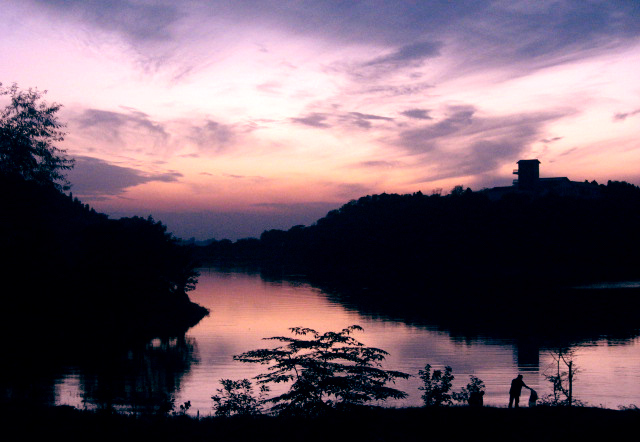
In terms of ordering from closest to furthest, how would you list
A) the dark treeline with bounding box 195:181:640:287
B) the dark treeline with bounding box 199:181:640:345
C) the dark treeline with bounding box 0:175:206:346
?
the dark treeline with bounding box 0:175:206:346
the dark treeline with bounding box 199:181:640:345
the dark treeline with bounding box 195:181:640:287

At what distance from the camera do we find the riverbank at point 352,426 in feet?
50.9

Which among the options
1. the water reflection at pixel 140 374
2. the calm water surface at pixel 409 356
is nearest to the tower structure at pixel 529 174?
the calm water surface at pixel 409 356

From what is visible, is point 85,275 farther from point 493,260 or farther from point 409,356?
point 493,260

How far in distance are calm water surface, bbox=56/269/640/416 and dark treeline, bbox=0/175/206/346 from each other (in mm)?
5577

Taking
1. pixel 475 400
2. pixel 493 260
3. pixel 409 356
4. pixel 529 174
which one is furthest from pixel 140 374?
pixel 529 174

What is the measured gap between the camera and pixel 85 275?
6103cm

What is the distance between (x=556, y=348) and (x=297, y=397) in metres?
47.5

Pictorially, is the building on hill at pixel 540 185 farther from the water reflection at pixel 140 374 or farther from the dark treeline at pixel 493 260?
the water reflection at pixel 140 374

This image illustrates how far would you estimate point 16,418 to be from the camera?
1722 centimetres

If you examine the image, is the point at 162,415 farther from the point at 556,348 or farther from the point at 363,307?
the point at 363,307

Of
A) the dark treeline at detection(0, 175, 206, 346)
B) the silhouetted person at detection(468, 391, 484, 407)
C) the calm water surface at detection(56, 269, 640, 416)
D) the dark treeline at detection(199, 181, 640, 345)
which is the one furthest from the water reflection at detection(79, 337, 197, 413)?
the dark treeline at detection(199, 181, 640, 345)

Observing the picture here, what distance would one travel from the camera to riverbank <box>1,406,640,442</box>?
15.5 metres

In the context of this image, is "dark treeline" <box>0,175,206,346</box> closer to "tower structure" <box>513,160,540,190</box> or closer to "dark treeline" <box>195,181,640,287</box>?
"dark treeline" <box>195,181,640,287</box>

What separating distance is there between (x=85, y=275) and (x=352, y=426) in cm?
5290
